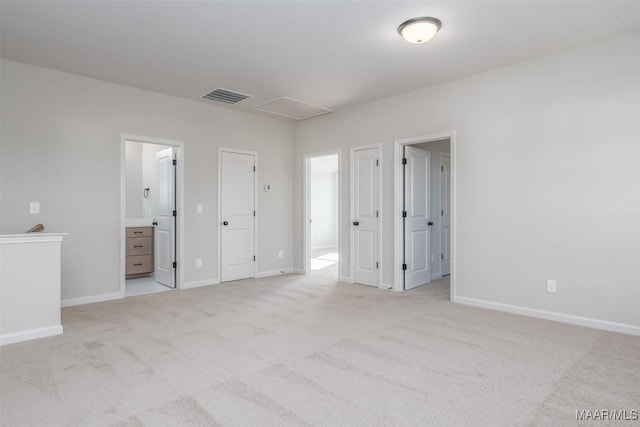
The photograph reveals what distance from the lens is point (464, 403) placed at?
211cm

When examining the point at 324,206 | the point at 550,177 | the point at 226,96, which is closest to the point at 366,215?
the point at 550,177

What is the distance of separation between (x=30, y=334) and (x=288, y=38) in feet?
11.4

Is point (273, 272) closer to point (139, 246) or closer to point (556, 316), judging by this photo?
point (139, 246)

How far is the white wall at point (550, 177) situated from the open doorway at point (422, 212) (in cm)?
43

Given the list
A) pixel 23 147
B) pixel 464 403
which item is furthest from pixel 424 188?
pixel 23 147

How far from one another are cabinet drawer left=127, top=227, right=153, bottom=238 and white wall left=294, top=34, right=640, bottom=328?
4.41 m

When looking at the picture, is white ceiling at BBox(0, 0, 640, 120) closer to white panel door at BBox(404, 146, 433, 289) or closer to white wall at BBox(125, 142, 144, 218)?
white panel door at BBox(404, 146, 433, 289)

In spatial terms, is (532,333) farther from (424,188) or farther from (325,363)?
(424,188)

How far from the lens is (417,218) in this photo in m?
5.29

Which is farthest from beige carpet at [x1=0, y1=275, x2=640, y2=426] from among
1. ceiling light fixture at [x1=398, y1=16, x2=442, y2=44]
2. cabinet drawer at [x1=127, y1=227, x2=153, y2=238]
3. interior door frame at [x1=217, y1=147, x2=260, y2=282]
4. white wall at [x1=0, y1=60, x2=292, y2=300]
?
ceiling light fixture at [x1=398, y1=16, x2=442, y2=44]

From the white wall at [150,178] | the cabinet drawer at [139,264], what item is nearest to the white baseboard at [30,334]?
the cabinet drawer at [139,264]

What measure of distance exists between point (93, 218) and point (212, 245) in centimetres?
162

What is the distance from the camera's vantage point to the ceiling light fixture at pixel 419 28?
299 cm

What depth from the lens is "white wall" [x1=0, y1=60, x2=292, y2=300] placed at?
12.8 ft
